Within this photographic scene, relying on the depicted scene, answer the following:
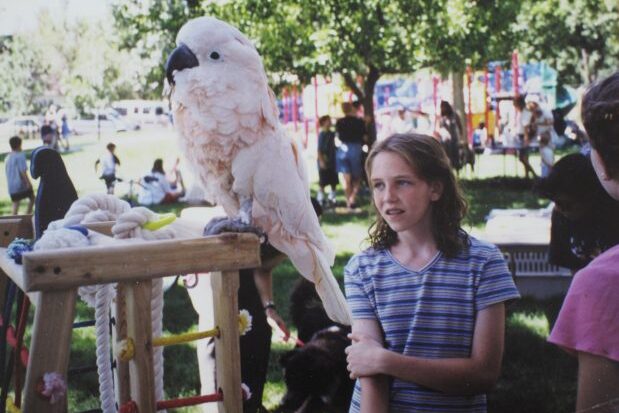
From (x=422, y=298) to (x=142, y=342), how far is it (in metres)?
0.59

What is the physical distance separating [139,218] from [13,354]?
0.67 meters

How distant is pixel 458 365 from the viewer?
1536 millimetres

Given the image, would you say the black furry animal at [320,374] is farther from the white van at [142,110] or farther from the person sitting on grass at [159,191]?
the white van at [142,110]

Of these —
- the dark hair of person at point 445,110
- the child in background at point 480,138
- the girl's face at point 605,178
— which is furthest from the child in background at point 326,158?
the girl's face at point 605,178

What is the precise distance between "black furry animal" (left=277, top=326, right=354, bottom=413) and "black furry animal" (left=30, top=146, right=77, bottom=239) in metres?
1.30

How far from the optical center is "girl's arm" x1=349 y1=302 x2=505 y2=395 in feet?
4.96

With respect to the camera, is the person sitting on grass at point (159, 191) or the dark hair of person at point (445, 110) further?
Result: the dark hair of person at point (445, 110)

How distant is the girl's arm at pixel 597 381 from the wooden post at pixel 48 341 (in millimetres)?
922

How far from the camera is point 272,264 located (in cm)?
275

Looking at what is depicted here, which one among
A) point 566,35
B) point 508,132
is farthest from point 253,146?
point 566,35

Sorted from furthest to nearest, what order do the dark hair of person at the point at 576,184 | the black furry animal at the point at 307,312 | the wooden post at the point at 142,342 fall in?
the black furry animal at the point at 307,312, the dark hair of person at the point at 576,184, the wooden post at the point at 142,342

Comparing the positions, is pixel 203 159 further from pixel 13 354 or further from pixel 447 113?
pixel 447 113

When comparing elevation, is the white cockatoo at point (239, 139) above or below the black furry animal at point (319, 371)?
above

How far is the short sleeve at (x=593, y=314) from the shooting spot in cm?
118
